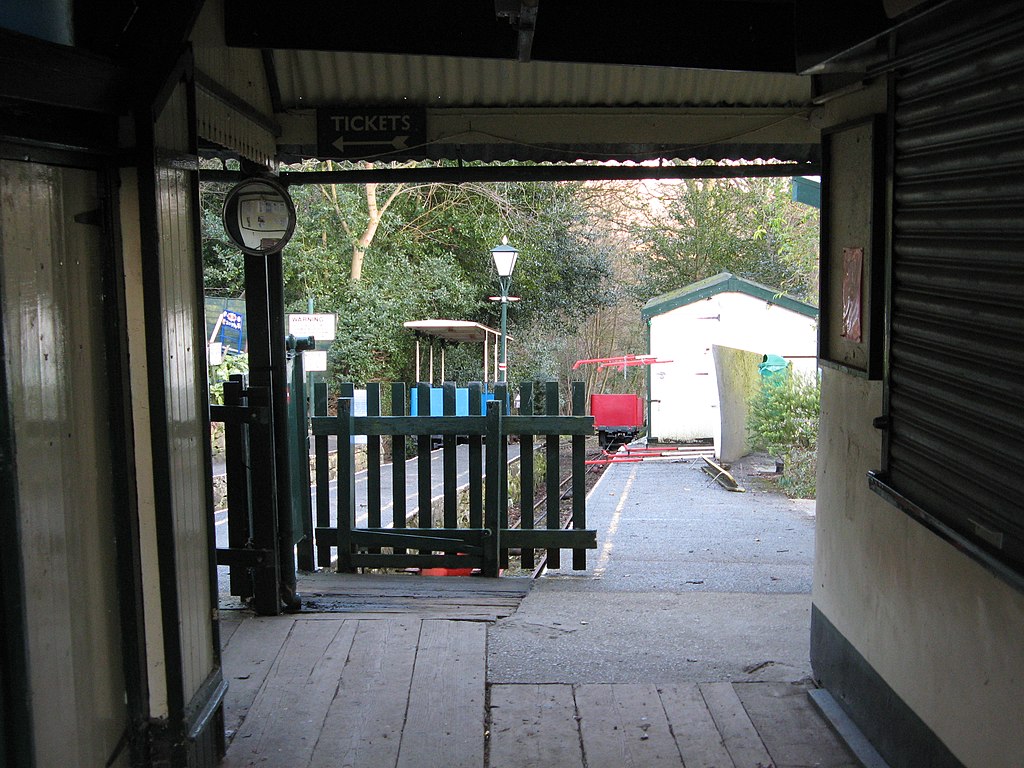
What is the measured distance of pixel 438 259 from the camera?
2738 centimetres

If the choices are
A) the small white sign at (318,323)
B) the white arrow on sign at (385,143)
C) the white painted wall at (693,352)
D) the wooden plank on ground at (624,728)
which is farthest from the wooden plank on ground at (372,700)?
the white painted wall at (693,352)

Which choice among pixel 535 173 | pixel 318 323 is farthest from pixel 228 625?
Result: pixel 318 323

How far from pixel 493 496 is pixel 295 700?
2.70 metres

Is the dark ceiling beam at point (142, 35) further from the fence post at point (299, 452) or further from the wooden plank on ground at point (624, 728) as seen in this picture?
the fence post at point (299, 452)

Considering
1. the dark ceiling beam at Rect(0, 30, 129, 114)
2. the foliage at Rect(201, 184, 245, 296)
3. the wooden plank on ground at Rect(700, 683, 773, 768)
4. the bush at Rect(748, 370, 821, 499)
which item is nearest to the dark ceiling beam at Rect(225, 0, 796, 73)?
the dark ceiling beam at Rect(0, 30, 129, 114)

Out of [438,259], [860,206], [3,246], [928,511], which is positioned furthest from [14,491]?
[438,259]

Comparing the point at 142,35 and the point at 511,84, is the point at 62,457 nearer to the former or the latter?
the point at 142,35

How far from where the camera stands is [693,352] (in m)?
20.8

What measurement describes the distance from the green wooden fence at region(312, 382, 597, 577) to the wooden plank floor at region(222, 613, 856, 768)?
6.16ft

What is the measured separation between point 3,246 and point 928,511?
2.73 meters

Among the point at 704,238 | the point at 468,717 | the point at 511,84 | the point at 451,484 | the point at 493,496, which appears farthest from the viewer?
the point at 704,238

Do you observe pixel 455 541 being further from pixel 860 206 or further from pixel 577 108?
pixel 860 206

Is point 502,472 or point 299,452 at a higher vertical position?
point 299,452

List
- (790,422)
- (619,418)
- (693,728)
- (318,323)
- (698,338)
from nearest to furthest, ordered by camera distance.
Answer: (693,728)
(790,422)
(318,323)
(698,338)
(619,418)
